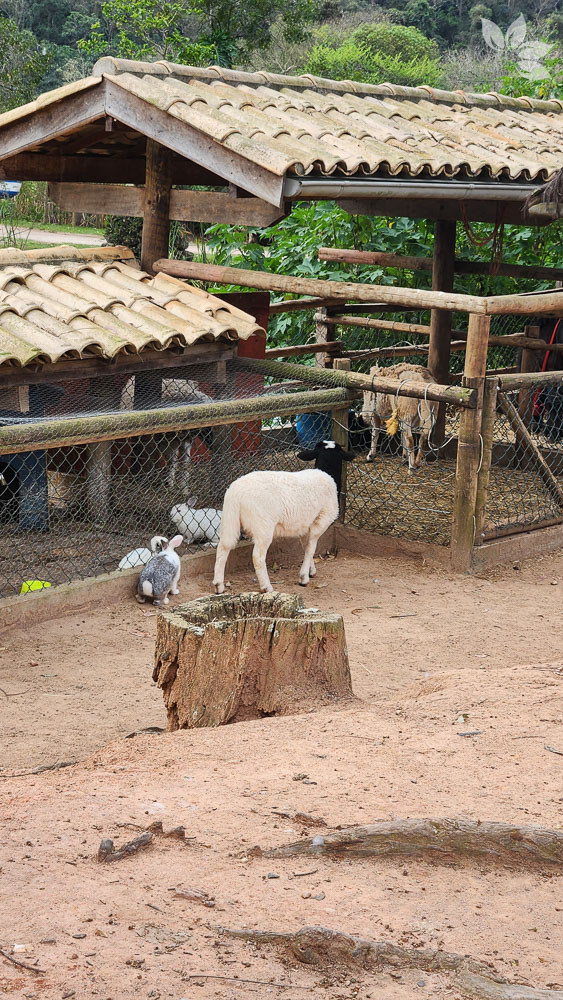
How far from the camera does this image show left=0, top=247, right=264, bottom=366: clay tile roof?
6.55 meters

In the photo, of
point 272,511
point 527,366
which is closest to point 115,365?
point 272,511

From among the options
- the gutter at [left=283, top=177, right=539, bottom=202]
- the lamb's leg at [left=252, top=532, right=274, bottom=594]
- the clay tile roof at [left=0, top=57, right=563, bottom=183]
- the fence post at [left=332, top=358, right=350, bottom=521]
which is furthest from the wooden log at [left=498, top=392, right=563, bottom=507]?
the lamb's leg at [left=252, top=532, right=274, bottom=594]

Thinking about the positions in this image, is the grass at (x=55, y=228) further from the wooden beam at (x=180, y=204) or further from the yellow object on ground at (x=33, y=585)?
the yellow object on ground at (x=33, y=585)

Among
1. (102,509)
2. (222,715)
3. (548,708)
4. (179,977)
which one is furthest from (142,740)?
(102,509)

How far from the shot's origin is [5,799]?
137 inches

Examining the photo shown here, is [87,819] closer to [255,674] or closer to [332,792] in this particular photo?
[332,792]

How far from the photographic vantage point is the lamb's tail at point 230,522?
6703mm

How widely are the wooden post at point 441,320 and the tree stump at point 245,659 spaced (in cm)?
631

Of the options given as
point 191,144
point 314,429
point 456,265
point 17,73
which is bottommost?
point 314,429

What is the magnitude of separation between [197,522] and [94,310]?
1.64 m

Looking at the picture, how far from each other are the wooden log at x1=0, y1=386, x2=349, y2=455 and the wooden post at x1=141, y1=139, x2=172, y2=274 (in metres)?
1.88

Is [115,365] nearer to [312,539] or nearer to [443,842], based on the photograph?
[312,539]

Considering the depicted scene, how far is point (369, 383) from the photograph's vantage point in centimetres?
773

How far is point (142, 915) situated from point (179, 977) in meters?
0.30
